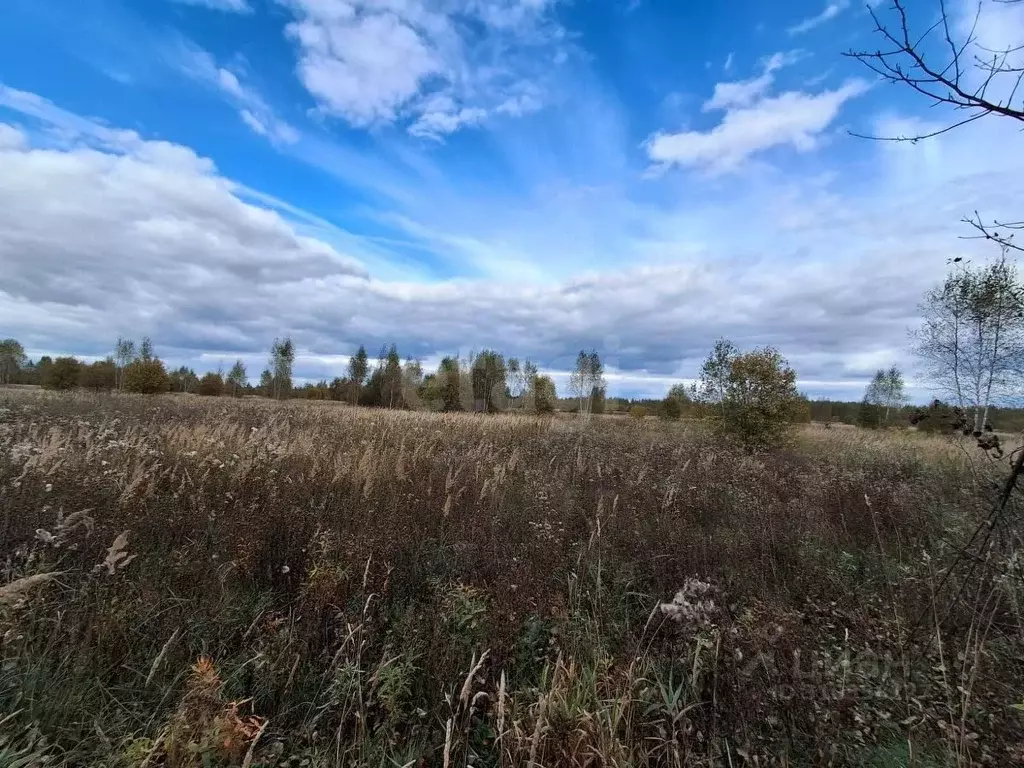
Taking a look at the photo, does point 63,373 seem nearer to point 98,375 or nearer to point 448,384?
point 98,375

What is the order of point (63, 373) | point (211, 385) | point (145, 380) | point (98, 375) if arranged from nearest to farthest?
1. point (145, 380)
2. point (63, 373)
3. point (98, 375)
4. point (211, 385)

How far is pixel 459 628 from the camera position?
3051 millimetres

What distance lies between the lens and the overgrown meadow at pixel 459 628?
6.89 ft

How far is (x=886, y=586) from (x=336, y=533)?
4.59 metres

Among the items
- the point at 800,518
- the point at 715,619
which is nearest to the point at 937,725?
the point at 715,619

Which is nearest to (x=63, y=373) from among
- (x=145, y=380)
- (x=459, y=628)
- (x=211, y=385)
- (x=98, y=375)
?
(x=98, y=375)

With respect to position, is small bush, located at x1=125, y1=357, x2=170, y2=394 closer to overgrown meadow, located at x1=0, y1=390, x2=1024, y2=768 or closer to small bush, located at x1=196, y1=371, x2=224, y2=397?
small bush, located at x1=196, y1=371, x2=224, y2=397

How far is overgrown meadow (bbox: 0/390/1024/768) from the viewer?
2102 millimetres

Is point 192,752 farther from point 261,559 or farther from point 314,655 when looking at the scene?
point 261,559

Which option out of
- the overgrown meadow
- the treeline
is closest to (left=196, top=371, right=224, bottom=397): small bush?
the treeline

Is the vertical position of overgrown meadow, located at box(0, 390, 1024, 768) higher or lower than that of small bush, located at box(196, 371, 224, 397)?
lower

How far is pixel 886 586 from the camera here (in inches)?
153

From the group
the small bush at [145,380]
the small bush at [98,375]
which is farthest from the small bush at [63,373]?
the small bush at [145,380]

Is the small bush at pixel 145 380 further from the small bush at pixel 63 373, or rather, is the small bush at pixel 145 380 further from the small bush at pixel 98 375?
the small bush at pixel 63 373
